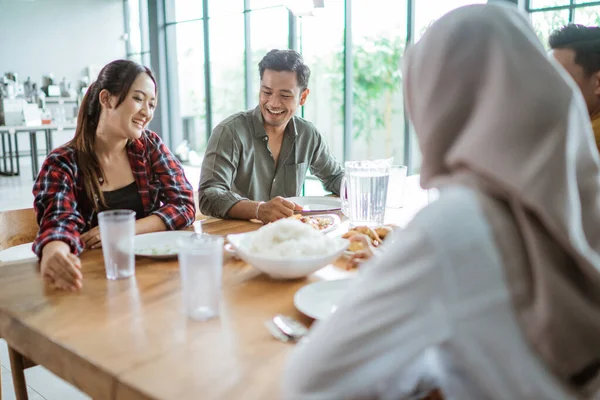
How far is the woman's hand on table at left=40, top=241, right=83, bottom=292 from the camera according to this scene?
1.20 metres

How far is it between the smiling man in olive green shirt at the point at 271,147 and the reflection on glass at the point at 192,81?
19.9 ft

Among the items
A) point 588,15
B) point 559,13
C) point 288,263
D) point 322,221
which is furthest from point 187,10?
point 288,263

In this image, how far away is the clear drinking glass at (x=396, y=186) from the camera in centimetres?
202

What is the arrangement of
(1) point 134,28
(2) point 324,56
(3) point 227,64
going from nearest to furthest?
(2) point 324,56, (3) point 227,64, (1) point 134,28

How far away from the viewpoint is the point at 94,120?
1.91 meters

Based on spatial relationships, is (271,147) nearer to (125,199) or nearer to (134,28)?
(125,199)

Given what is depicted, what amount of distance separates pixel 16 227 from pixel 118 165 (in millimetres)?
411

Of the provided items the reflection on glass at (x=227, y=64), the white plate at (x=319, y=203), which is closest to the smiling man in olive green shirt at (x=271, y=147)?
the white plate at (x=319, y=203)

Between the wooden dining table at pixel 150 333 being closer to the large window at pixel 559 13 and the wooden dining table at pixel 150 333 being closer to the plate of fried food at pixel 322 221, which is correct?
the plate of fried food at pixel 322 221

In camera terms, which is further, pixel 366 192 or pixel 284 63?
pixel 284 63

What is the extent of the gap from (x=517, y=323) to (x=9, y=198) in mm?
6852

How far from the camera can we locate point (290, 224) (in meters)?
1.31

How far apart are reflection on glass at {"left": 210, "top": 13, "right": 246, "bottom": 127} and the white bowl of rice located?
6.46m

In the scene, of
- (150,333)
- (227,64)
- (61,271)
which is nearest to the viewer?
(150,333)
